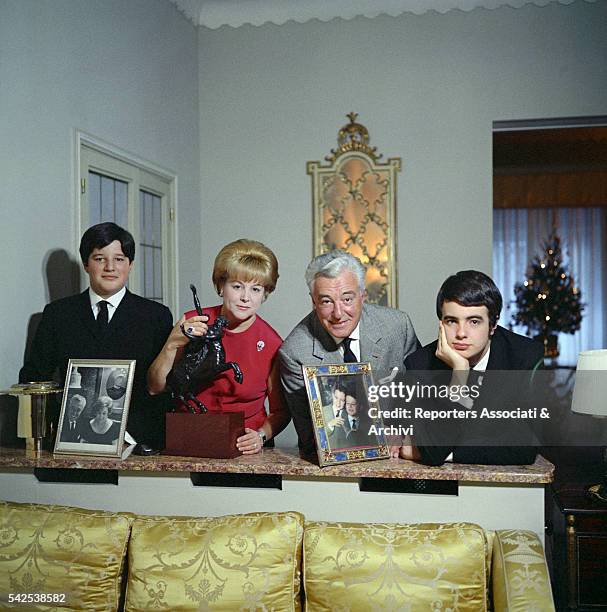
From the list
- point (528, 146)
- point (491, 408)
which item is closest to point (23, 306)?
point (491, 408)

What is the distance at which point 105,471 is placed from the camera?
2.45 meters

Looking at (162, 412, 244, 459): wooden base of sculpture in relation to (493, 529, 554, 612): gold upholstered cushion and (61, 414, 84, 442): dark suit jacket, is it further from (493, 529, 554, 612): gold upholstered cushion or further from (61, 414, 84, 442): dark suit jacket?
(493, 529, 554, 612): gold upholstered cushion

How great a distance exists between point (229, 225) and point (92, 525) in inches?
123

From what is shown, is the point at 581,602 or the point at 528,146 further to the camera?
the point at 528,146

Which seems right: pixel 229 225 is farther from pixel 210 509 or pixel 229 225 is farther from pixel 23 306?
pixel 210 509

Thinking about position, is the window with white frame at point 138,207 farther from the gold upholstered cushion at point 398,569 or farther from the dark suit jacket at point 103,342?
the gold upholstered cushion at point 398,569

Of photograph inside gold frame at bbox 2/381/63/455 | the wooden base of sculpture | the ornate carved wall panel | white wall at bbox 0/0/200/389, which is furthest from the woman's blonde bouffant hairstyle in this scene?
the ornate carved wall panel

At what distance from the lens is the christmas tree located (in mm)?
9008

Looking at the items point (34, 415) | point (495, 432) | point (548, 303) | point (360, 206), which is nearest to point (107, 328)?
point (34, 415)

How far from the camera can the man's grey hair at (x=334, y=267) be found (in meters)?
2.29

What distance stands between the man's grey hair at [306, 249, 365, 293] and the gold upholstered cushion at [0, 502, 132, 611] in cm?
93

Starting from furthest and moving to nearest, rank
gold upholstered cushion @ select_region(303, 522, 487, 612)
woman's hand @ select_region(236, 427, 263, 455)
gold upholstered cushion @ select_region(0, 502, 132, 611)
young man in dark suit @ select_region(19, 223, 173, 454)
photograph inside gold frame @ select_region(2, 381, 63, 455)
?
young man in dark suit @ select_region(19, 223, 173, 454) < photograph inside gold frame @ select_region(2, 381, 63, 455) < woman's hand @ select_region(236, 427, 263, 455) < gold upholstered cushion @ select_region(0, 502, 132, 611) < gold upholstered cushion @ select_region(303, 522, 487, 612)

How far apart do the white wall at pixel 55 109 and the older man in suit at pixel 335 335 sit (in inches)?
48.7

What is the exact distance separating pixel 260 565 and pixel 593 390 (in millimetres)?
1348
